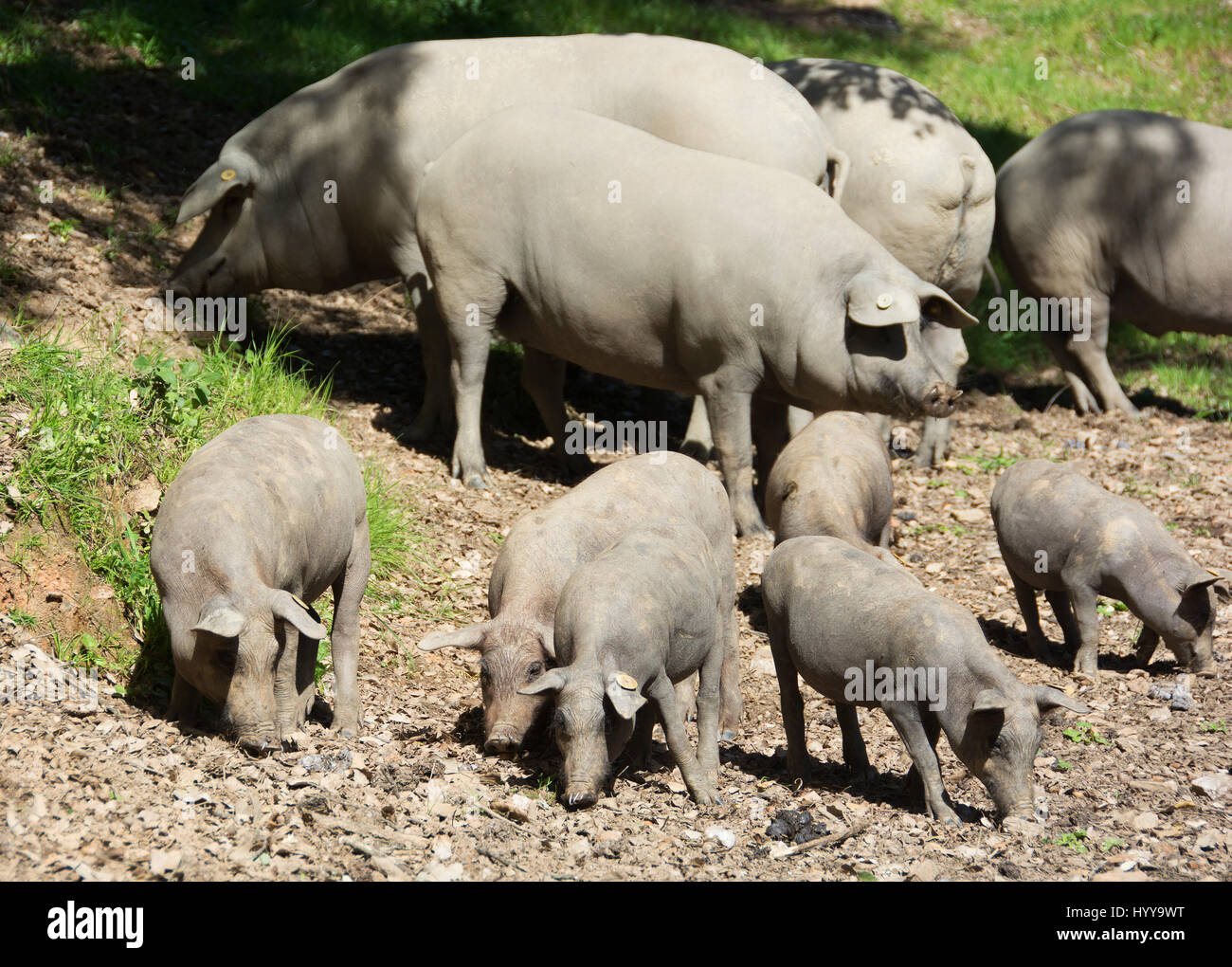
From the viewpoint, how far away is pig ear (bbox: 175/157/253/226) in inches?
378

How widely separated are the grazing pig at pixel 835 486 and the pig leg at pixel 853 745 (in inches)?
50.2

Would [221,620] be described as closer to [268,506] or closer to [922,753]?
[268,506]

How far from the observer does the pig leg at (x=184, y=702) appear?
5.42 meters

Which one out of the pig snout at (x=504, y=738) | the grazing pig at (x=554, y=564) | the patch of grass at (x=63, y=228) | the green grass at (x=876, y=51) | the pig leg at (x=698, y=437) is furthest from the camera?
the green grass at (x=876, y=51)

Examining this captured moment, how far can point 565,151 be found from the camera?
8.74m

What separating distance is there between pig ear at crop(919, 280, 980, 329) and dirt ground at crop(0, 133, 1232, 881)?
1.55 meters

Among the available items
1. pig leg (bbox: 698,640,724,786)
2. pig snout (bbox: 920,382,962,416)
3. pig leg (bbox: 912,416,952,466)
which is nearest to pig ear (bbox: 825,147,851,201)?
pig leg (bbox: 912,416,952,466)

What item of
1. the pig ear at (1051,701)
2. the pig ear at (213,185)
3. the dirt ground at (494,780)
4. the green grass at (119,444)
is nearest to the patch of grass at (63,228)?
the dirt ground at (494,780)

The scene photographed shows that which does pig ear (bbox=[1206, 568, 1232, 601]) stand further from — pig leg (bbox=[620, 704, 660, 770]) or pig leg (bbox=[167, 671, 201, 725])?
pig leg (bbox=[167, 671, 201, 725])

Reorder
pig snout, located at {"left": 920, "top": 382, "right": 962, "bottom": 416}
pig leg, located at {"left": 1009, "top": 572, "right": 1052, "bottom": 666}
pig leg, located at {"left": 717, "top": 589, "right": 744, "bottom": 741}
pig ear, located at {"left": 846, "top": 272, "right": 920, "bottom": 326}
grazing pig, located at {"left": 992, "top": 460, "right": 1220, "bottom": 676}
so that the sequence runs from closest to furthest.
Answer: pig leg, located at {"left": 717, "top": 589, "right": 744, "bottom": 741} → grazing pig, located at {"left": 992, "top": 460, "right": 1220, "bottom": 676} → pig leg, located at {"left": 1009, "top": 572, "right": 1052, "bottom": 666} → pig ear, located at {"left": 846, "top": 272, "right": 920, "bottom": 326} → pig snout, located at {"left": 920, "top": 382, "right": 962, "bottom": 416}

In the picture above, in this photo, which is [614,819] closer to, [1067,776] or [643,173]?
[1067,776]

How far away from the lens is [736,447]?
27.7 ft

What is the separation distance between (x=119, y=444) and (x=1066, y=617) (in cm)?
518

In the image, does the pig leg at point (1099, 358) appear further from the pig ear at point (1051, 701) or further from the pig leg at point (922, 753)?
the pig leg at point (922, 753)
